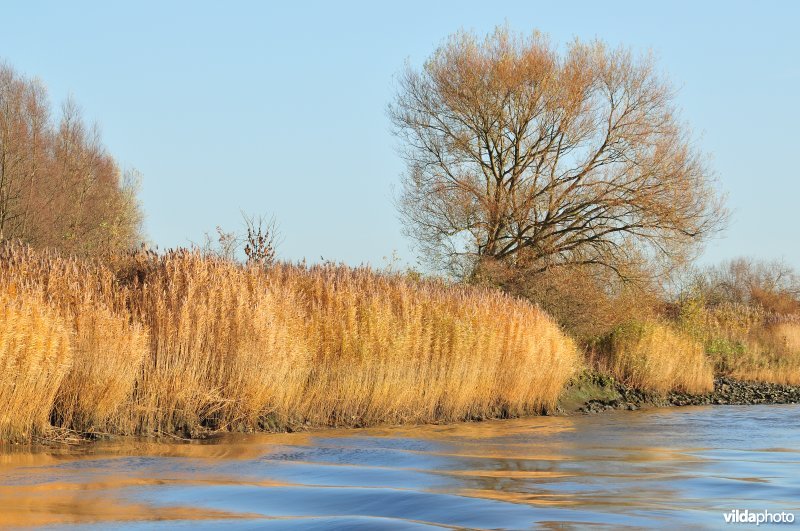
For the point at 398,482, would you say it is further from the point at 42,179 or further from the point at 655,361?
the point at 42,179

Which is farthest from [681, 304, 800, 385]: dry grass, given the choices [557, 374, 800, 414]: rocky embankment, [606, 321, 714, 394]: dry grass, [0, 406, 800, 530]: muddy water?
[0, 406, 800, 530]: muddy water

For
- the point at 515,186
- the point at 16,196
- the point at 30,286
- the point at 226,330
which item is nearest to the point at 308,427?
the point at 226,330

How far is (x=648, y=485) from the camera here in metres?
10.1

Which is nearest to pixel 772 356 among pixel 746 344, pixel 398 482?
pixel 746 344

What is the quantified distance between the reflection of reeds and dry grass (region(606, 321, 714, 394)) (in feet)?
25.6

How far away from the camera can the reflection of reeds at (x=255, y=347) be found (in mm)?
13055

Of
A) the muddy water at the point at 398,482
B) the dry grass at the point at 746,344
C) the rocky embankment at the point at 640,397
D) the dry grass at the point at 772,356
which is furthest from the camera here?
the dry grass at the point at 772,356

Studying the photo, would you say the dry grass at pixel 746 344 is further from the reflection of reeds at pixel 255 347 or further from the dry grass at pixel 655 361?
the reflection of reeds at pixel 255 347

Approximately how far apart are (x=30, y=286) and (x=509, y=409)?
32.6ft

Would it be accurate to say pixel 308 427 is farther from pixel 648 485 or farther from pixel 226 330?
pixel 648 485

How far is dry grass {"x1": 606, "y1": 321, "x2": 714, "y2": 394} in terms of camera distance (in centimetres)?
2720

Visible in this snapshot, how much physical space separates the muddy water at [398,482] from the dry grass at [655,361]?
11077mm

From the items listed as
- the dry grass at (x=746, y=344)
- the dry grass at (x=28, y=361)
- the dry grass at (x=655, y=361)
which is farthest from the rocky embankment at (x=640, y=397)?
the dry grass at (x=28, y=361)

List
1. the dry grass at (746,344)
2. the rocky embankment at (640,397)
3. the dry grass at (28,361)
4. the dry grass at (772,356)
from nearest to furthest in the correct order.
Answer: the dry grass at (28,361) → the rocky embankment at (640,397) → the dry grass at (746,344) → the dry grass at (772,356)
